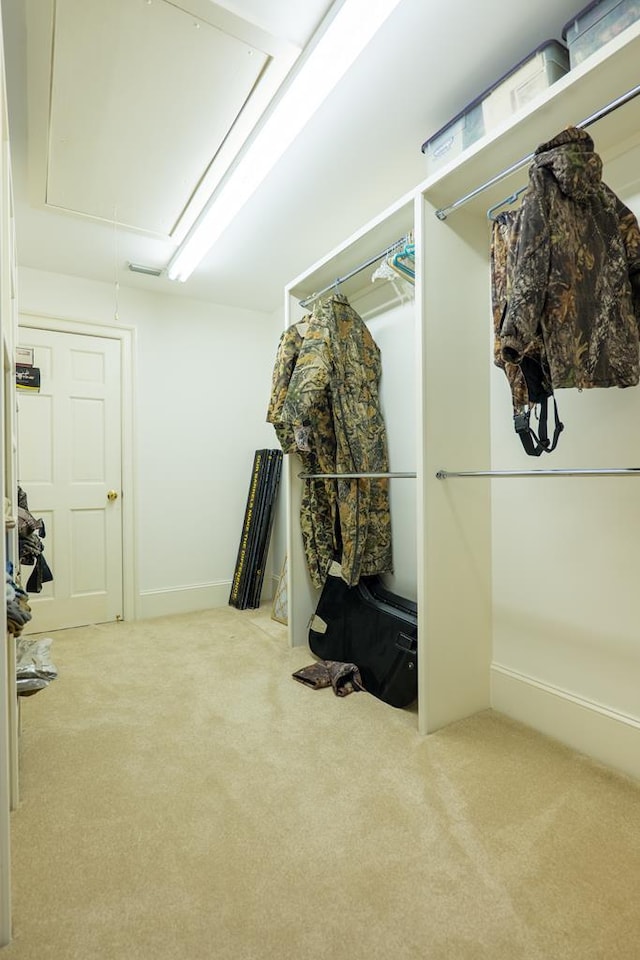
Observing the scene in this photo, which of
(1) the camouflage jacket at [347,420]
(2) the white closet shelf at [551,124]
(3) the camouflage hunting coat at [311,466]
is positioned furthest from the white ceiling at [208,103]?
(3) the camouflage hunting coat at [311,466]

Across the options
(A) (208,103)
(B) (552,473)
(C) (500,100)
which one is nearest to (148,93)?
(A) (208,103)

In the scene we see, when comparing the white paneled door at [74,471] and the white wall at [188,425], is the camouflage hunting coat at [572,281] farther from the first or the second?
the white paneled door at [74,471]

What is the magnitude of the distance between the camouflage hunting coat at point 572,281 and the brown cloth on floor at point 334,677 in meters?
1.67

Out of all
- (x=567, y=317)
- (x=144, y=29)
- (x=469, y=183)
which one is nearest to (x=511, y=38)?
(x=469, y=183)

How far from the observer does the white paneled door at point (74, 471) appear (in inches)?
129

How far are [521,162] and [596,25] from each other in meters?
0.38

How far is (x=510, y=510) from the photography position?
2074 mm

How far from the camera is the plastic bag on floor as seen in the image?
1763mm

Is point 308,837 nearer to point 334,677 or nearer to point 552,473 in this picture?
point 334,677

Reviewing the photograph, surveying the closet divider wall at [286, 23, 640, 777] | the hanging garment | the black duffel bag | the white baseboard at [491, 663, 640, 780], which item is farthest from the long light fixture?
the white baseboard at [491, 663, 640, 780]

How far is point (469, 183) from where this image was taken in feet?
6.10

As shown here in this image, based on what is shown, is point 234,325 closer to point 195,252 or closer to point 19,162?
point 195,252

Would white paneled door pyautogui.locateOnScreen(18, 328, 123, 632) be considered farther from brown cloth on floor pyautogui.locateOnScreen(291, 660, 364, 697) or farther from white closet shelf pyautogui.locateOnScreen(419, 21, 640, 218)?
white closet shelf pyautogui.locateOnScreen(419, 21, 640, 218)

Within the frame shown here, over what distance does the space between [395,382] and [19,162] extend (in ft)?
6.78
